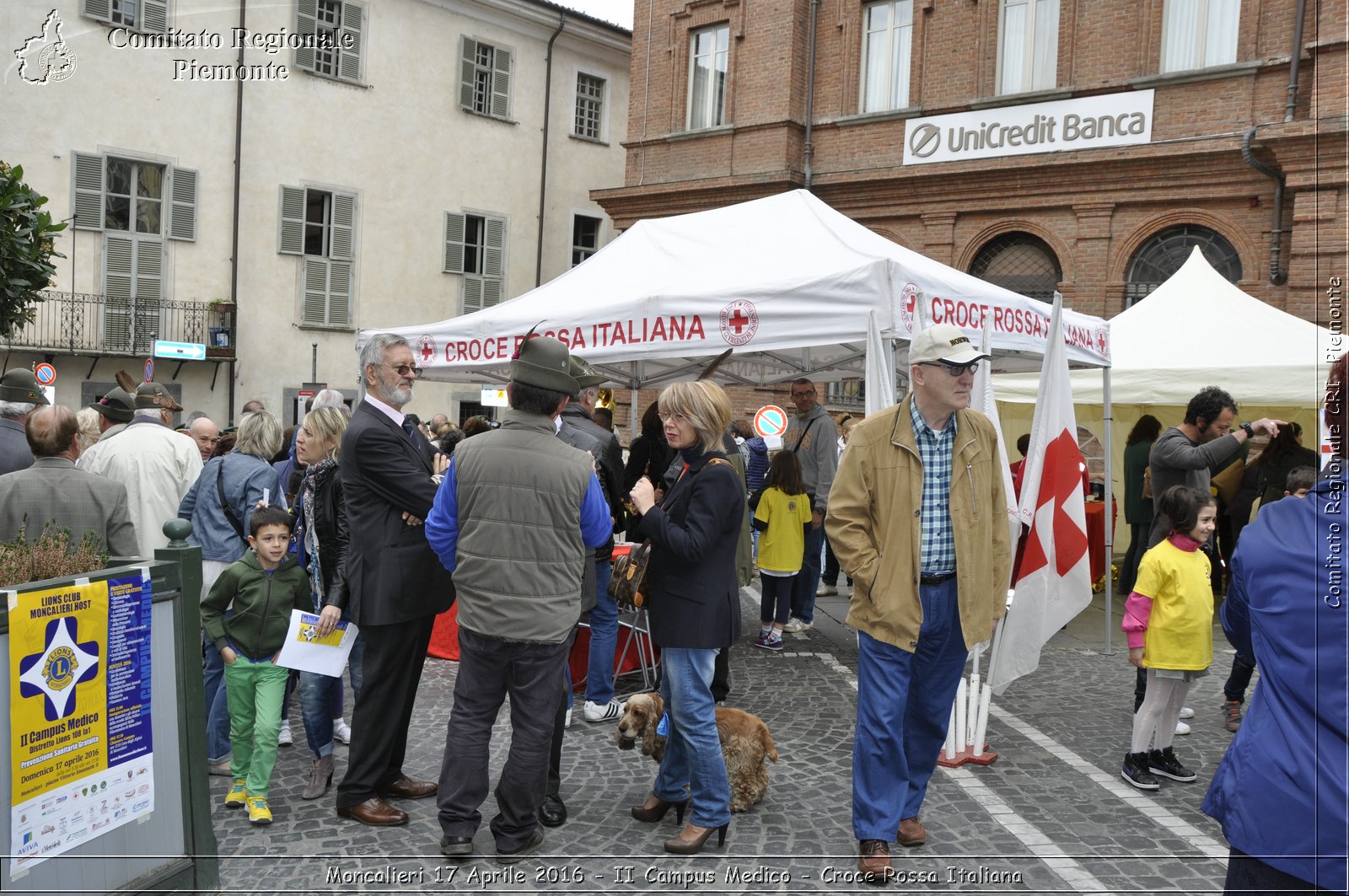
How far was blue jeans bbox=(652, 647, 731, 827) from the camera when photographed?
380cm

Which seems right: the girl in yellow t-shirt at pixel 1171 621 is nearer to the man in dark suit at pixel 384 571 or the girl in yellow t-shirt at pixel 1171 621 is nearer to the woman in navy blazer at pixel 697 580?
the woman in navy blazer at pixel 697 580

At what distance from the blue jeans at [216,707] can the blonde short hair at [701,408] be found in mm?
2455

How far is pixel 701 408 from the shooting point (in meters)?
3.82

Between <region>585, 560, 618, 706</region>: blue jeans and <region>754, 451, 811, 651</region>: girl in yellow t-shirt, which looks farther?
<region>754, 451, 811, 651</region>: girl in yellow t-shirt

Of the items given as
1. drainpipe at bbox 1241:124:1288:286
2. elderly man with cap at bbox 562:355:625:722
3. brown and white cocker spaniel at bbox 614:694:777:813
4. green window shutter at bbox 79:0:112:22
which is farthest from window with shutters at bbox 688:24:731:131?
brown and white cocker spaniel at bbox 614:694:777:813

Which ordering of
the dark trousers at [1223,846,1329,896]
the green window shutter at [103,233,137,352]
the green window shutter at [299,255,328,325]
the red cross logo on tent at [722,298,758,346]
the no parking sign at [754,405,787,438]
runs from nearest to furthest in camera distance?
the dark trousers at [1223,846,1329,896] < the red cross logo on tent at [722,298,758,346] < the no parking sign at [754,405,787,438] < the green window shutter at [103,233,137,352] < the green window shutter at [299,255,328,325]

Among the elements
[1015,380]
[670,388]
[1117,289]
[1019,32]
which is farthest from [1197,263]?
[670,388]

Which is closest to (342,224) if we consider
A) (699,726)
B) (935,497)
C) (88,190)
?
(88,190)

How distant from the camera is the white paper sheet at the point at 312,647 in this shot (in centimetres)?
409

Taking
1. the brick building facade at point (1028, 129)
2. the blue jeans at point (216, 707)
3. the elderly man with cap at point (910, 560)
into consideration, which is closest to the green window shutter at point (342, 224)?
the brick building facade at point (1028, 129)

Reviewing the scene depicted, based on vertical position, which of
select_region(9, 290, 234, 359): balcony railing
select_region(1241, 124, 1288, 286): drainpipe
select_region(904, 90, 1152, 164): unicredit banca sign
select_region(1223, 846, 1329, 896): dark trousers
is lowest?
select_region(1223, 846, 1329, 896): dark trousers

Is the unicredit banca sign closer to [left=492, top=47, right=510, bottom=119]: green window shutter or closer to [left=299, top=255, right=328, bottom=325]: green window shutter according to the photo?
[left=492, top=47, right=510, bottom=119]: green window shutter

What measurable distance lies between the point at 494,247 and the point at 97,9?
29.0ft

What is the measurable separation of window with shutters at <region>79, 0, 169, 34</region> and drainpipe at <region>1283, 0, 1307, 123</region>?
19.0 meters
